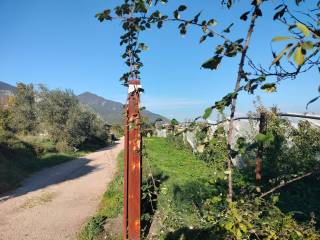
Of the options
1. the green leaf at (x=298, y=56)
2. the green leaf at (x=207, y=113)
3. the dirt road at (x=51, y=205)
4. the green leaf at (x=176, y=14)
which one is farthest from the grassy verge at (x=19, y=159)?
the green leaf at (x=298, y=56)

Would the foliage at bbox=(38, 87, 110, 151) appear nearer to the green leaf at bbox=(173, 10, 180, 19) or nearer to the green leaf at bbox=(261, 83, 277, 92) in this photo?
the green leaf at bbox=(173, 10, 180, 19)

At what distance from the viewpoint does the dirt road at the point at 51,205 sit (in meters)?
8.13

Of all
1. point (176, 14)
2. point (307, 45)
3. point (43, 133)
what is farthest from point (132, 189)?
point (43, 133)

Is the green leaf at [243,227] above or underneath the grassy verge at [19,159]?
above

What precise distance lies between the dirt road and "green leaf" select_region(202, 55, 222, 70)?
260 inches

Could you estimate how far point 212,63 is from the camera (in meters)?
A: 1.70

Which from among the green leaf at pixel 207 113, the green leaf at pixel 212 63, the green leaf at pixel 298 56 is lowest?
the green leaf at pixel 207 113

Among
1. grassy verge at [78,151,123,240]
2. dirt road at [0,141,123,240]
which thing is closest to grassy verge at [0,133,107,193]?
dirt road at [0,141,123,240]

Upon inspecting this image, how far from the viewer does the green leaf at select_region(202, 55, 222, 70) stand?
5.50 ft

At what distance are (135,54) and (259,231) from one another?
174 cm

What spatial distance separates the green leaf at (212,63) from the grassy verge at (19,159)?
41.9 feet

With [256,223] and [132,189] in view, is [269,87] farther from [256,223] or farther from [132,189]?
[132,189]

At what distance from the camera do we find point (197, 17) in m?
2.22

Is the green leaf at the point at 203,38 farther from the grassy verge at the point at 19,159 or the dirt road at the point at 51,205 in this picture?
the grassy verge at the point at 19,159
